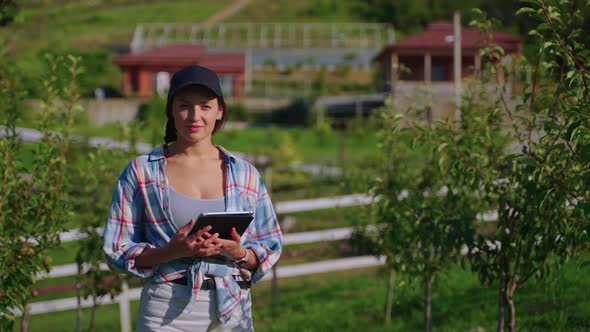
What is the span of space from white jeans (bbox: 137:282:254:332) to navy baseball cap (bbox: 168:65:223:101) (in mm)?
800

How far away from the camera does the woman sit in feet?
11.1

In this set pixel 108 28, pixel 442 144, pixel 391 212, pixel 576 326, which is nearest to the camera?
pixel 442 144

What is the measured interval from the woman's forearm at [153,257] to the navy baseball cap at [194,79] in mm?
643

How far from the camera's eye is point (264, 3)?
93375 mm

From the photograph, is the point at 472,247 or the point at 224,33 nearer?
the point at 472,247

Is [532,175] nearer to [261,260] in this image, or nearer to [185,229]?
[261,260]

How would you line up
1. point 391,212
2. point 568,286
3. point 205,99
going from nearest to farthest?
point 205,99, point 391,212, point 568,286

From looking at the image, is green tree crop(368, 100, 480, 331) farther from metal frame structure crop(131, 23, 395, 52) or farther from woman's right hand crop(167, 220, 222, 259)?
metal frame structure crop(131, 23, 395, 52)

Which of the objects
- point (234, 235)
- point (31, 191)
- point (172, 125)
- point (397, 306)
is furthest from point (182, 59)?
point (234, 235)

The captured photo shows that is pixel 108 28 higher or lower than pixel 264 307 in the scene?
higher

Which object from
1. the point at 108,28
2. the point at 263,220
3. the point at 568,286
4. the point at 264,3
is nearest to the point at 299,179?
the point at 568,286

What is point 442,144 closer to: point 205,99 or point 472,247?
point 472,247

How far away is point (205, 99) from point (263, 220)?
1.89 feet

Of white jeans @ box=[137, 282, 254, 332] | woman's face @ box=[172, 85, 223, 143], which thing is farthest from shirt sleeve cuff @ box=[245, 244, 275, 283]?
woman's face @ box=[172, 85, 223, 143]
